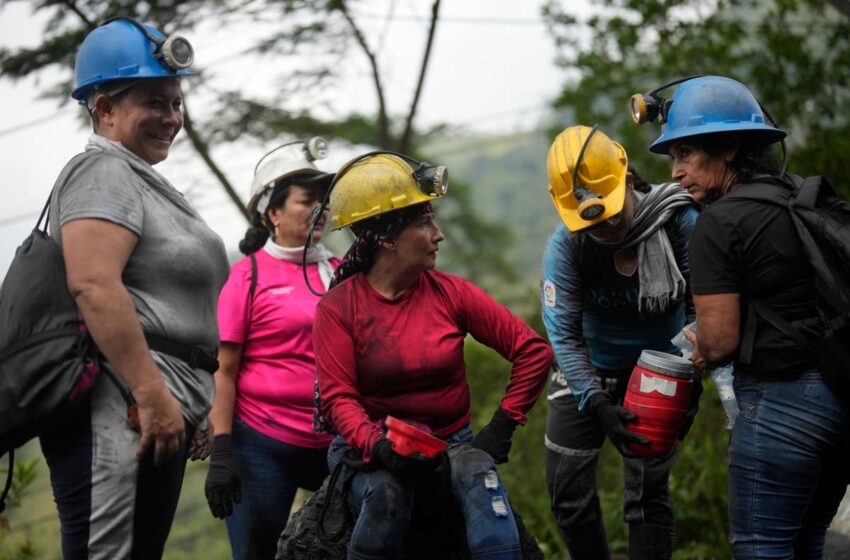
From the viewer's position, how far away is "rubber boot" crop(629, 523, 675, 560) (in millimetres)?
4301

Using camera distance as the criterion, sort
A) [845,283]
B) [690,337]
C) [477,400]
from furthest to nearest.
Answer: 1. [477,400]
2. [690,337]
3. [845,283]

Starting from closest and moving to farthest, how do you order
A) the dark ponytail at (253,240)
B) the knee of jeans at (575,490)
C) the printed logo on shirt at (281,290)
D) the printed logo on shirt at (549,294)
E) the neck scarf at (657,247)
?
the neck scarf at (657,247) < the printed logo on shirt at (549,294) < the knee of jeans at (575,490) < the printed logo on shirt at (281,290) < the dark ponytail at (253,240)

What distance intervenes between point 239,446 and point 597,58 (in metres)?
6.58

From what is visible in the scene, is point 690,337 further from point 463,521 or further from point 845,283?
point 463,521

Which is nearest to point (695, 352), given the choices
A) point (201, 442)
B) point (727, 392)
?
point (727, 392)

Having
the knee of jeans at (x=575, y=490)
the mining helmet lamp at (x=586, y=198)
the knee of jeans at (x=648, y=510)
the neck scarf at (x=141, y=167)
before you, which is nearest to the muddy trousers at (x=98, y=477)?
the neck scarf at (x=141, y=167)

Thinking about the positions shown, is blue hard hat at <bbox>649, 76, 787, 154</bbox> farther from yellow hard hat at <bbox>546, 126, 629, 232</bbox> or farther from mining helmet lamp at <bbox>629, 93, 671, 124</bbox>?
yellow hard hat at <bbox>546, 126, 629, 232</bbox>

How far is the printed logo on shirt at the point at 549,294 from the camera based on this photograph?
4.22 meters

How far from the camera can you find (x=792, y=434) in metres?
3.25

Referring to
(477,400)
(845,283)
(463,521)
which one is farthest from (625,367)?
(477,400)

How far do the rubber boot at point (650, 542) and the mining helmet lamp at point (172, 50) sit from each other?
8.76ft

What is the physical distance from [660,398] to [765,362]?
0.50m

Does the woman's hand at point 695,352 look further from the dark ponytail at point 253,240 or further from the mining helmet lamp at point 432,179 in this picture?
the dark ponytail at point 253,240

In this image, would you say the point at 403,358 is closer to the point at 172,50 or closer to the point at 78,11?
the point at 172,50
